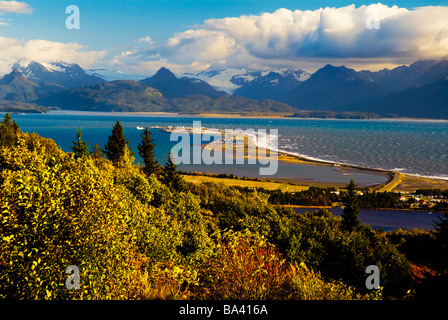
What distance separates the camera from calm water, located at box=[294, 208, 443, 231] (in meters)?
67.4

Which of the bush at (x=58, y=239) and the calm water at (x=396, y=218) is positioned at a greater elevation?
the bush at (x=58, y=239)

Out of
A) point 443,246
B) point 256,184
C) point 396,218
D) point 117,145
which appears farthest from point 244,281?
point 256,184

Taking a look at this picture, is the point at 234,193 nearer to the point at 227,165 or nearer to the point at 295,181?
the point at 295,181

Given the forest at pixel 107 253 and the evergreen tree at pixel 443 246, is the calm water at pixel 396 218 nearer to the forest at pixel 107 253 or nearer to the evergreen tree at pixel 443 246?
the evergreen tree at pixel 443 246

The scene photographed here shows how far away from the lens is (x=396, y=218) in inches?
2852

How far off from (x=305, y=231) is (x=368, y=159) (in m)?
116

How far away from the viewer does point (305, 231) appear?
3984 centimetres

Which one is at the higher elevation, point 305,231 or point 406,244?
point 305,231

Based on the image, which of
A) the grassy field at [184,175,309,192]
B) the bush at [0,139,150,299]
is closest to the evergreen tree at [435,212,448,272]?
the bush at [0,139,150,299]

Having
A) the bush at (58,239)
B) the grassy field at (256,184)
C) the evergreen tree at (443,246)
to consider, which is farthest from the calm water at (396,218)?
the bush at (58,239)

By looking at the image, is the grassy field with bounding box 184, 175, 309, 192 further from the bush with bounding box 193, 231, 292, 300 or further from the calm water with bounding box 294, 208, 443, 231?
the bush with bounding box 193, 231, 292, 300

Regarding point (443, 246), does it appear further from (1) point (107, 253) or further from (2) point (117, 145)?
(2) point (117, 145)

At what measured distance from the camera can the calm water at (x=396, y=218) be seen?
67375mm
